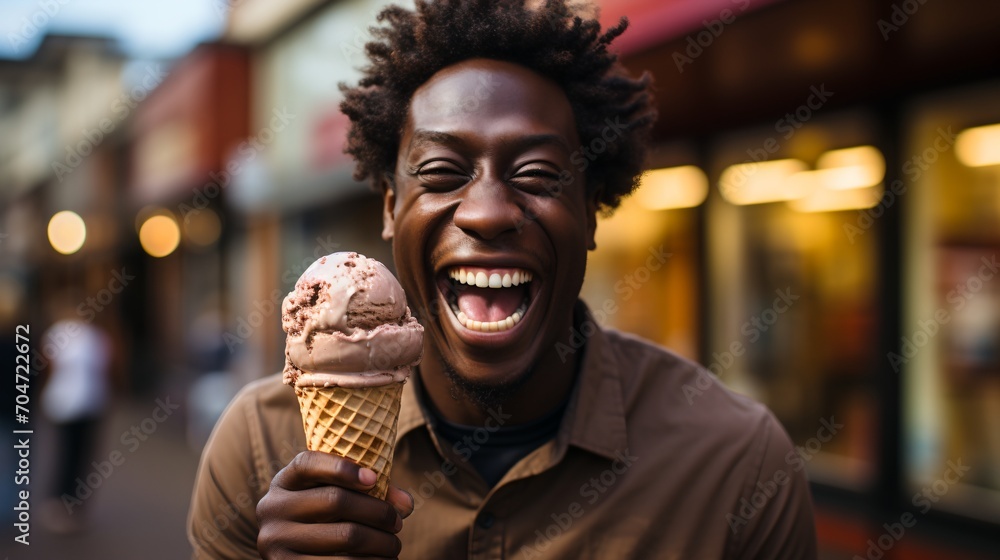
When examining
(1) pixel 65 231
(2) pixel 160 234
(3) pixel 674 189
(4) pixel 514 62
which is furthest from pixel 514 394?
(1) pixel 65 231

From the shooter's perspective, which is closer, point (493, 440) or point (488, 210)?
point (488, 210)

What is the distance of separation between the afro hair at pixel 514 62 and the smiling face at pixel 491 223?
3.4 inches

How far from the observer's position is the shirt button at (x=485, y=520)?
220 cm

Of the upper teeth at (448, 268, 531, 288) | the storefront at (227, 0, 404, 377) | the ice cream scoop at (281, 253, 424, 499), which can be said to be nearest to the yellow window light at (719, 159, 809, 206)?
the storefront at (227, 0, 404, 377)

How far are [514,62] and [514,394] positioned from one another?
0.93 meters

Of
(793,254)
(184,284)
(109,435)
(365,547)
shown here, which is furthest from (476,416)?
(184,284)

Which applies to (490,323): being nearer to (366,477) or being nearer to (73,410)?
(366,477)

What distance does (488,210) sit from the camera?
83.3 inches

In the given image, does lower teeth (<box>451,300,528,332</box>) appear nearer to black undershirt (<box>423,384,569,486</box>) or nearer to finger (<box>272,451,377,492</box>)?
black undershirt (<box>423,384,569,486</box>)

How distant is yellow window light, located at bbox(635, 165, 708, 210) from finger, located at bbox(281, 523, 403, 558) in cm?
744

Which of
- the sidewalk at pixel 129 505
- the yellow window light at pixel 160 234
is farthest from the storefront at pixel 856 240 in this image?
the yellow window light at pixel 160 234

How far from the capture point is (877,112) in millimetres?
7012

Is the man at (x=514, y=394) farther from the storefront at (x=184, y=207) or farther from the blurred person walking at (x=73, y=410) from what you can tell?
the storefront at (x=184, y=207)

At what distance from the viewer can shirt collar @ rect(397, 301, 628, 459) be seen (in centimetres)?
229
